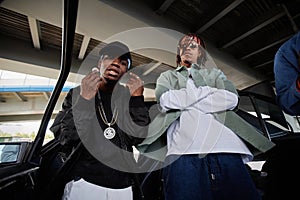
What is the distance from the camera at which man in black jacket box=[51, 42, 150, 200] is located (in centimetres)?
82

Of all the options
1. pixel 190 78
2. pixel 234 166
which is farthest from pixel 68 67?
pixel 234 166

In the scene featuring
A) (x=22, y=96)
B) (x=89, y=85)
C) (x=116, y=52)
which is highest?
(x=22, y=96)

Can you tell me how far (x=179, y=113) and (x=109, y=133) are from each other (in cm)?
36

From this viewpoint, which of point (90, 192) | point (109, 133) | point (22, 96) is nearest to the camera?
point (90, 192)

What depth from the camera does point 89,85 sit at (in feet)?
2.69

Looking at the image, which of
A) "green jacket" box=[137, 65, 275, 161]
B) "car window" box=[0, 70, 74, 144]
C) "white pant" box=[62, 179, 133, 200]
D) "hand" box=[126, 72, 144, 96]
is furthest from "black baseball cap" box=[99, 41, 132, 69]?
"car window" box=[0, 70, 74, 144]

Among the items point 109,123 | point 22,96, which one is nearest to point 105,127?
point 109,123

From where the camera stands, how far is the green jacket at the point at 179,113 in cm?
87

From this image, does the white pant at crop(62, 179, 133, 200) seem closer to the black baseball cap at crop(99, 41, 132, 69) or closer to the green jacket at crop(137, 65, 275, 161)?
the green jacket at crop(137, 65, 275, 161)

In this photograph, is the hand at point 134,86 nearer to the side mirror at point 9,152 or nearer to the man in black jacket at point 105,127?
the man in black jacket at point 105,127

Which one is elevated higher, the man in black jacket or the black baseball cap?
the black baseball cap

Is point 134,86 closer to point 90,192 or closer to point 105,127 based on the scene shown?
point 105,127

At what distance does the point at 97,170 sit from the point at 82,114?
0.87 feet

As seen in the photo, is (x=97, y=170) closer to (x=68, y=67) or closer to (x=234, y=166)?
(x=68, y=67)
